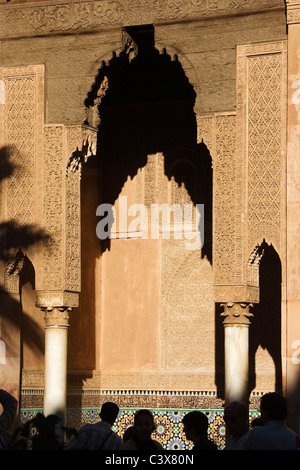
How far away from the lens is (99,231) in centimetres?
1361

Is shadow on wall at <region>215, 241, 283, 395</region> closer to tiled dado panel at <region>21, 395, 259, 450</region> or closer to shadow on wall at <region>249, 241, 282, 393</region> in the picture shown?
shadow on wall at <region>249, 241, 282, 393</region>

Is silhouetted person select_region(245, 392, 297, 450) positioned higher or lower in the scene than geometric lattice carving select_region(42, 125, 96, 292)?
lower

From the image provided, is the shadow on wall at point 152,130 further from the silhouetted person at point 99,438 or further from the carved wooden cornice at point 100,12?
the silhouetted person at point 99,438

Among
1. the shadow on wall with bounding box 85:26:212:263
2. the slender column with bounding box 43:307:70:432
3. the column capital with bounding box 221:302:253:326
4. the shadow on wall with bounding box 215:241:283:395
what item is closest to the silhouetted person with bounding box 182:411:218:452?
the column capital with bounding box 221:302:253:326

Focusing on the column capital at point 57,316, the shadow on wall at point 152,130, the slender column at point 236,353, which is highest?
the shadow on wall at point 152,130

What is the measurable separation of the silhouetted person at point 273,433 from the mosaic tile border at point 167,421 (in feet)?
22.3

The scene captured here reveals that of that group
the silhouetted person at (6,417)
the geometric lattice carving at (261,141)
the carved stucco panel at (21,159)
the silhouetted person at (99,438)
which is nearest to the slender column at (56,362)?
the carved stucco panel at (21,159)

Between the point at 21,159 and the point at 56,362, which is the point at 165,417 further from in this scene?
the point at 21,159

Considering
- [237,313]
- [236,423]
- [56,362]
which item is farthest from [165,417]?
[236,423]

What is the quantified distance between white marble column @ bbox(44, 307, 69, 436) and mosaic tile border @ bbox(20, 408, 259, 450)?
5.84 feet

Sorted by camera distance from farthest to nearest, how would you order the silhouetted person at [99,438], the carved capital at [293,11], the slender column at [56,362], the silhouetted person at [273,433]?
the slender column at [56,362] < the carved capital at [293,11] < the silhouetted person at [99,438] < the silhouetted person at [273,433]

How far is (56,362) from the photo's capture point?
11.2m

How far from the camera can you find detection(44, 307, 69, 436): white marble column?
11.2 meters

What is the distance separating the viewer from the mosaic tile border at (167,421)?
485 inches
